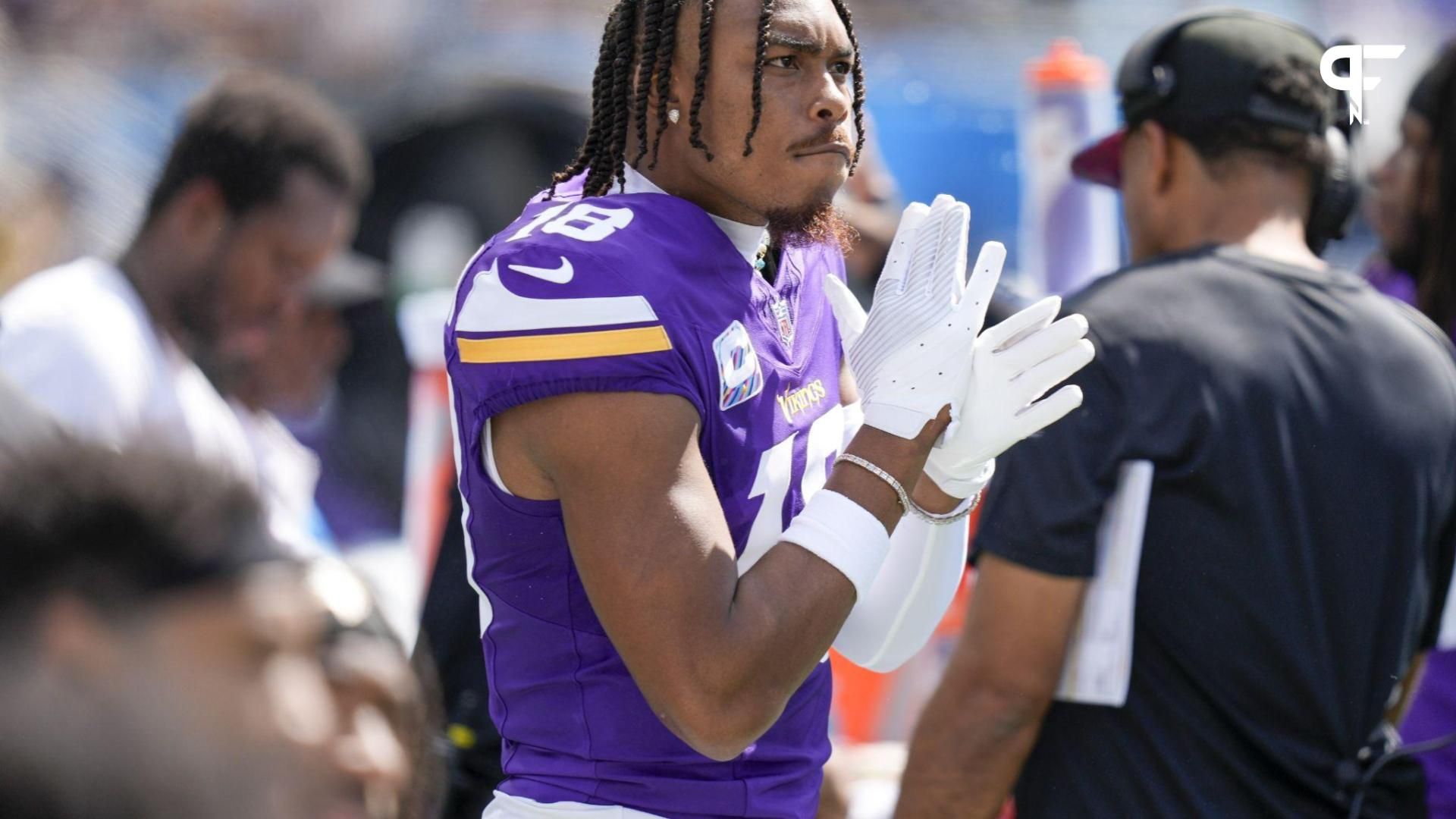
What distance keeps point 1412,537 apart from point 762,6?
1377 millimetres

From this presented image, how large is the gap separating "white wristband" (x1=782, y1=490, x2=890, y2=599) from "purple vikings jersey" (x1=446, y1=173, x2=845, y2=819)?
9 cm

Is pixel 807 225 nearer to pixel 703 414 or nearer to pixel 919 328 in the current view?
pixel 919 328

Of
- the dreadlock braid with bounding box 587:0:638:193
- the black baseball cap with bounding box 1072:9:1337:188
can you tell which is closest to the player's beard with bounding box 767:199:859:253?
the dreadlock braid with bounding box 587:0:638:193

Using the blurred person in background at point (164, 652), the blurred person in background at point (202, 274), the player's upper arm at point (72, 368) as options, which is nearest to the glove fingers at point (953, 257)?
the blurred person in background at point (164, 652)

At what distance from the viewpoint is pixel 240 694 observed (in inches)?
30.7

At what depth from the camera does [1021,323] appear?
1.96m

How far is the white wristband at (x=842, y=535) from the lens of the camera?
5.85 feet

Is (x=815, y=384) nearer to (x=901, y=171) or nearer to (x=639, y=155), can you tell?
(x=639, y=155)

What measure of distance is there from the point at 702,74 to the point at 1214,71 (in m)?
1.12

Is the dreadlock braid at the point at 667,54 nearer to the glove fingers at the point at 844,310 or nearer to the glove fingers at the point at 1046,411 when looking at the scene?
A: the glove fingers at the point at 844,310

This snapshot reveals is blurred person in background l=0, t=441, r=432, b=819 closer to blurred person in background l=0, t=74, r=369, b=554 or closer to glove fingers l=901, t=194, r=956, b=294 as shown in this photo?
glove fingers l=901, t=194, r=956, b=294

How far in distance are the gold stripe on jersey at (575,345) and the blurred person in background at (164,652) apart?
911 mm

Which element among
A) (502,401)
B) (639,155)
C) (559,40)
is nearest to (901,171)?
(559,40)

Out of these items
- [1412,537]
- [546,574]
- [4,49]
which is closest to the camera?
[546,574]
